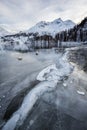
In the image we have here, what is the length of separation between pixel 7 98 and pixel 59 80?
4.24 meters

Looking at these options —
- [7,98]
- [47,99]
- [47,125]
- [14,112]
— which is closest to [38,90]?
[47,99]

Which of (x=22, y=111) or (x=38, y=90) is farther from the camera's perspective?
(x=38, y=90)

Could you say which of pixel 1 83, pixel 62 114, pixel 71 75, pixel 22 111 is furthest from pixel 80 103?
pixel 1 83

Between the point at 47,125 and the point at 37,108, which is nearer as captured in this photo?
the point at 47,125

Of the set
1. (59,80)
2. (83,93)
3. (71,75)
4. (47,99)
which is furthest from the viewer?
(71,75)

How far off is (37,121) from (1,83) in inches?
237

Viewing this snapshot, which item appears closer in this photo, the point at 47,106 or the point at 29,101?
the point at 47,106

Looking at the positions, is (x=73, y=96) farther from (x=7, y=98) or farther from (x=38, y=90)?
(x=7, y=98)

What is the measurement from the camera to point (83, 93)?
8.59 metres

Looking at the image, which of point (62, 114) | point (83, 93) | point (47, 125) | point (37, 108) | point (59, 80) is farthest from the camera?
point (59, 80)

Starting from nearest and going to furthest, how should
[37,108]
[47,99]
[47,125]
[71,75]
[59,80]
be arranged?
1. [47,125]
2. [37,108]
3. [47,99]
4. [59,80]
5. [71,75]

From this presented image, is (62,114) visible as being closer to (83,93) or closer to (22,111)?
(22,111)

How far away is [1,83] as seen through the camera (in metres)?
11.2

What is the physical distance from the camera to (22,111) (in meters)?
6.79
